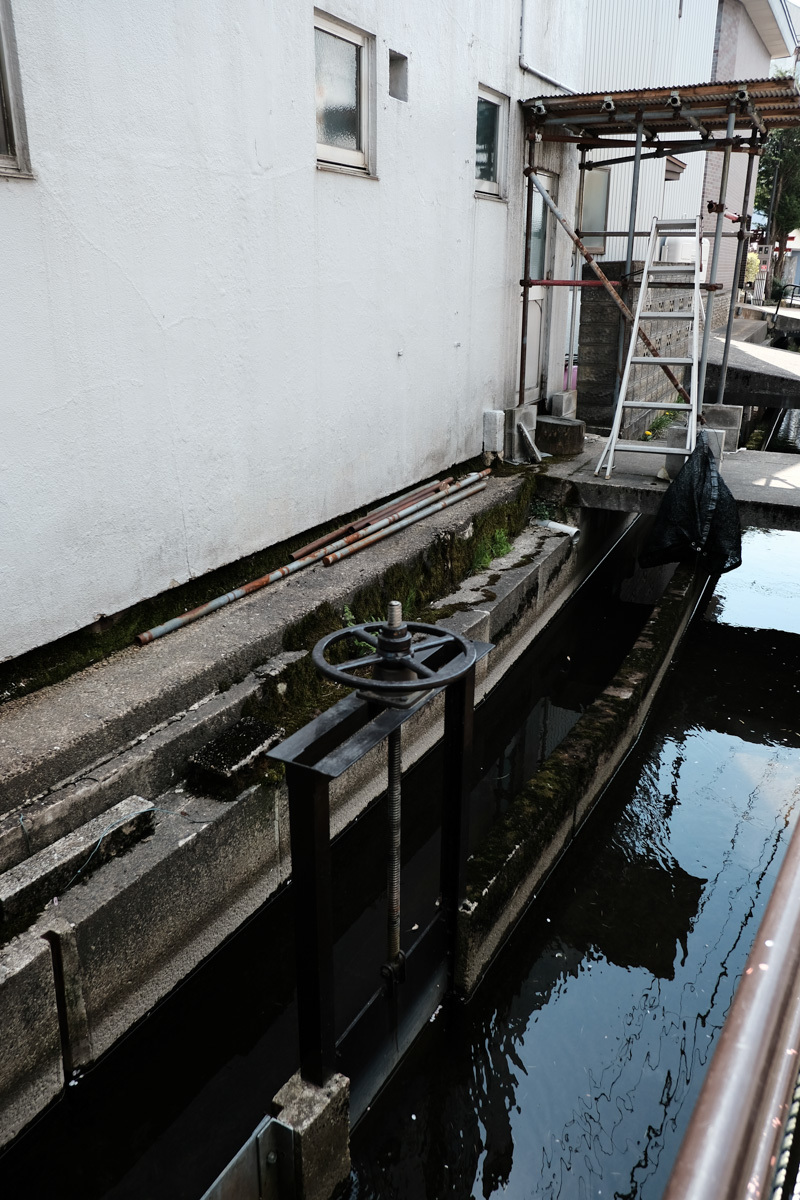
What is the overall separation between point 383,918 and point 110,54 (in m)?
4.69

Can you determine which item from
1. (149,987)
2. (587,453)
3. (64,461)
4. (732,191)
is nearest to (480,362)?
(587,453)

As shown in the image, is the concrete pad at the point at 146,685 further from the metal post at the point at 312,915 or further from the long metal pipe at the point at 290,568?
the metal post at the point at 312,915

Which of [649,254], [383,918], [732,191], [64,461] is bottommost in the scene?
[383,918]

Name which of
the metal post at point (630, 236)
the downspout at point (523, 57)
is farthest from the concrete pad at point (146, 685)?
the downspout at point (523, 57)

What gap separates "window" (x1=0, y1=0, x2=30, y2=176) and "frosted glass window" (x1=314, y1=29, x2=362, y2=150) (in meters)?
2.66

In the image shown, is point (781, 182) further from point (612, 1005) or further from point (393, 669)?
point (393, 669)

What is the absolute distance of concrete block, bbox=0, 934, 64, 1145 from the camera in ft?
10.2

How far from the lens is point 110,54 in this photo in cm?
427

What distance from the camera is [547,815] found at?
490 centimetres

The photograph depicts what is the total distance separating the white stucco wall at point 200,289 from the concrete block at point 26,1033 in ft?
5.22

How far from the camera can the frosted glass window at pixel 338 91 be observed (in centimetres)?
612

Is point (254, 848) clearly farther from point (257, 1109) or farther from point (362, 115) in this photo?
point (362, 115)

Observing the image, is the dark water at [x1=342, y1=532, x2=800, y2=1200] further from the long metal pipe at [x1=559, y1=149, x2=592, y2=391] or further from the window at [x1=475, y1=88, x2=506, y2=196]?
the long metal pipe at [x1=559, y1=149, x2=592, y2=391]

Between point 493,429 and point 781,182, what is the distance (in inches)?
1359
